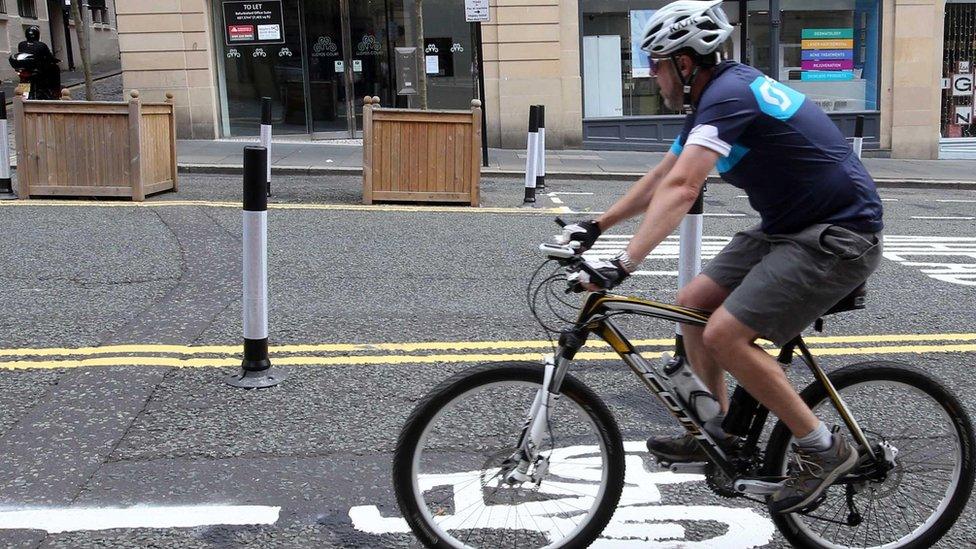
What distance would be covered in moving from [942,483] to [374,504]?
6.38 ft

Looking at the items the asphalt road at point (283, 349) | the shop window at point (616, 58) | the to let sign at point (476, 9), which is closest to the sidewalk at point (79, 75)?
the shop window at point (616, 58)

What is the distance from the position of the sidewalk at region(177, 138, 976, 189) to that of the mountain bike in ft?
39.8

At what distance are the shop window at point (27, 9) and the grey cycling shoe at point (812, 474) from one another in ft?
123

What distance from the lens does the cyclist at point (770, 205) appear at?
2.91 metres

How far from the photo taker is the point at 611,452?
307 cm

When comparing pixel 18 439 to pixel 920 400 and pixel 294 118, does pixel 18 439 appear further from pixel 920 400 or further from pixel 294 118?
pixel 294 118

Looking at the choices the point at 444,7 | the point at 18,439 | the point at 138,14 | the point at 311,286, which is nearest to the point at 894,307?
the point at 311,286

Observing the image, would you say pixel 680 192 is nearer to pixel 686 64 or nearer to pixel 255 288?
pixel 686 64

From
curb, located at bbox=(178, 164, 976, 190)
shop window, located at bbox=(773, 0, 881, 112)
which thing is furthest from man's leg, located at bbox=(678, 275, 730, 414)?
shop window, located at bbox=(773, 0, 881, 112)

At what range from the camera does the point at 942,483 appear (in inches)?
129

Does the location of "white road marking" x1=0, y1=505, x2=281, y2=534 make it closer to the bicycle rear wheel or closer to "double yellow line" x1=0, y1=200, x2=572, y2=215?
the bicycle rear wheel

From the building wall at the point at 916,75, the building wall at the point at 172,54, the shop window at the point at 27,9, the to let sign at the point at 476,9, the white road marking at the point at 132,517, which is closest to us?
→ the white road marking at the point at 132,517

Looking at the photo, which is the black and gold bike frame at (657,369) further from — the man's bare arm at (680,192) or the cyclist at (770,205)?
the man's bare arm at (680,192)

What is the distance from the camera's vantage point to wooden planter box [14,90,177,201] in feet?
35.5
